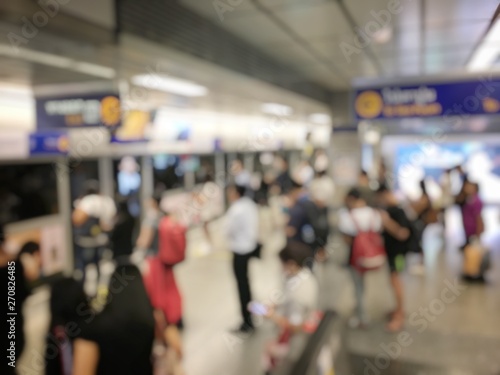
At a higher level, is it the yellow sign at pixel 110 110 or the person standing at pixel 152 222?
the yellow sign at pixel 110 110

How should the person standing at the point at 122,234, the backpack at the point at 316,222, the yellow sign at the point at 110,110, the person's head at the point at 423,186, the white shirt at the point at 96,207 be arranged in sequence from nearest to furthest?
the yellow sign at the point at 110,110 < the person standing at the point at 122,234 < the backpack at the point at 316,222 < the white shirt at the point at 96,207 < the person's head at the point at 423,186

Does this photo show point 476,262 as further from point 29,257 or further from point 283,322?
point 29,257

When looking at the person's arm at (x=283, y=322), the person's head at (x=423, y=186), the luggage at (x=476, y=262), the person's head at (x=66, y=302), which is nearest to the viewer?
the person's head at (x=66, y=302)

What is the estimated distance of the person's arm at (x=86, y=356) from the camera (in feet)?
6.38

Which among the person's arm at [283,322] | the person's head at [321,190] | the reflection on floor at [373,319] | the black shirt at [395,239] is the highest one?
the person's head at [321,190]

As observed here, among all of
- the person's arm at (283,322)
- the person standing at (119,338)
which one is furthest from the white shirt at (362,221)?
the person standing at (119,338)

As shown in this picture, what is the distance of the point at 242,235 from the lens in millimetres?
4336

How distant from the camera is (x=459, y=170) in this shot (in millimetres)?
7035

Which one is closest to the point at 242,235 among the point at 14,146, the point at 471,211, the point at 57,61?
the point at 57,61

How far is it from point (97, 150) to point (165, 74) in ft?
9.16

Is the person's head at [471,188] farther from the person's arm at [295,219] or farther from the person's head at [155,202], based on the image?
the person's head at [155,202]

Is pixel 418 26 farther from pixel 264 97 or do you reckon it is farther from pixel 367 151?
pixel 367 151

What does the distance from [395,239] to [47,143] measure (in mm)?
4389

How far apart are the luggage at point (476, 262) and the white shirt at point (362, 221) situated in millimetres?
2353
